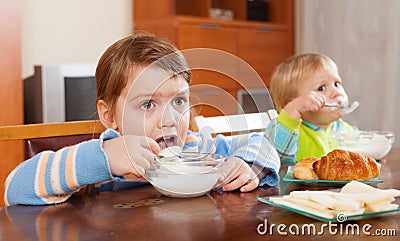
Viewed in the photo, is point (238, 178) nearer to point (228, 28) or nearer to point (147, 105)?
point (147, 105)

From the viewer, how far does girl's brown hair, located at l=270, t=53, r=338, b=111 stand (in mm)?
1930

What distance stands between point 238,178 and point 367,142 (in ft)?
1.81

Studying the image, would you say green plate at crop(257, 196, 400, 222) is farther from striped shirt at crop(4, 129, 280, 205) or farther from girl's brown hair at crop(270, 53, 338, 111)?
girl's brown hair at crop(270, 53, 338, 111)

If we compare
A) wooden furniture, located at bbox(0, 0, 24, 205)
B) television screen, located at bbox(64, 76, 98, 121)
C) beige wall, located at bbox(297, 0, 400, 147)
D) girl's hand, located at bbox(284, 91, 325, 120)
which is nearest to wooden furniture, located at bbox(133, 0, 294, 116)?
beige wall, located at bbox(297, 0, 400, 147)

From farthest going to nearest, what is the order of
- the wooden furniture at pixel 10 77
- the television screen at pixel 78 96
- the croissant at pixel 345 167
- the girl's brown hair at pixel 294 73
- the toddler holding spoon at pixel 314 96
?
the television screen at pixel 78 96 → the wooden furniture at pixel 10 77 → the girl's brown hair at pixel 294 73 → the toddler holding spoon at pixel 314 96 → the croissant at pixel 345 167

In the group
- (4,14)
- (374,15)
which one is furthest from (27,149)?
(374,15)

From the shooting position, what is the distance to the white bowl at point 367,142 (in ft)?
4.84

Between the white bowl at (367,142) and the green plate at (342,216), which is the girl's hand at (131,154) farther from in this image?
the white bowl at (367,142)

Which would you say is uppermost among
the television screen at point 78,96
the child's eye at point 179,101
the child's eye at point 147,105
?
the child's eye at point 179,101

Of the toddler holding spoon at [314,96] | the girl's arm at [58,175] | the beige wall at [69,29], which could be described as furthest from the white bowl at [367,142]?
the beige wall at [69,29]

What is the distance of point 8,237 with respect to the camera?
0.79 meters

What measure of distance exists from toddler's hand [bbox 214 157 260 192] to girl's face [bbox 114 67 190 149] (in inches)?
4.3

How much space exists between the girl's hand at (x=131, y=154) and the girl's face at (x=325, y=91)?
93 cm

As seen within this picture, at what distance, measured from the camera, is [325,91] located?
74.4 inches
